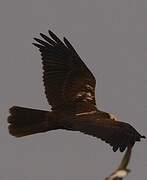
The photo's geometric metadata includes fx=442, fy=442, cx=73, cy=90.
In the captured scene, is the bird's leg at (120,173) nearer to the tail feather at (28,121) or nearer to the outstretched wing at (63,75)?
the tail feather at (28,121)

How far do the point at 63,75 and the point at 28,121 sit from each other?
1.45m

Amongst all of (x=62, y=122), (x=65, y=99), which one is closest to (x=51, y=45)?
(x=65, y=99)

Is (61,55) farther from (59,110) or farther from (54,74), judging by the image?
(59,110)

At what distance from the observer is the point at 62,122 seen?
7.75 metres

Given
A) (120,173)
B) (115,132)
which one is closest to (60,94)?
(115,132)

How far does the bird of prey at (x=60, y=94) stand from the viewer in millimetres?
8328

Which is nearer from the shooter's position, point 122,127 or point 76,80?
point 122,127

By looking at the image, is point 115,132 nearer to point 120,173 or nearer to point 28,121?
point 120,173

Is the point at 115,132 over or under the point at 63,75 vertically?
under

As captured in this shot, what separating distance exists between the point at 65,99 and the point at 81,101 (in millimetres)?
382

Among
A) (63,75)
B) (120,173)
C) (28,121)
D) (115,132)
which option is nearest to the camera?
(120,173)

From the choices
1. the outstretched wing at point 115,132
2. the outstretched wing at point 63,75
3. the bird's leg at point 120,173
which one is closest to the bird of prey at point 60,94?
the outstretched wing at point 63,75

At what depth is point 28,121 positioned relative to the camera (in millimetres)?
9195

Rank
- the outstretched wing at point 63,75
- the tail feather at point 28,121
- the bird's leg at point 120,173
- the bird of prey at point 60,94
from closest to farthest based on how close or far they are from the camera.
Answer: the bird's leg at point 120,173, the bird of prey at point 60,94, the tail feather at point 28,121, the outstretched wing at point 63,75
